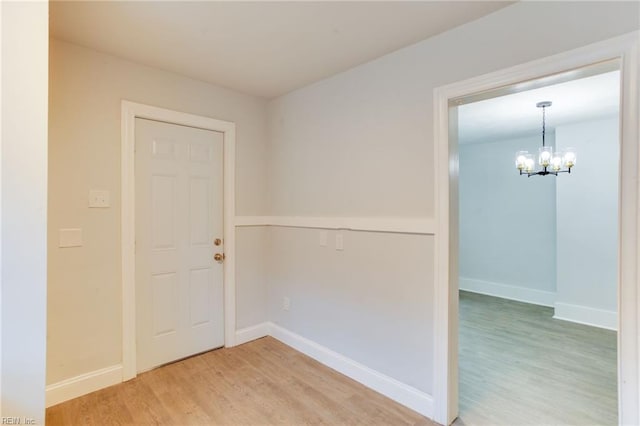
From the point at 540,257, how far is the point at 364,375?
12.5ft

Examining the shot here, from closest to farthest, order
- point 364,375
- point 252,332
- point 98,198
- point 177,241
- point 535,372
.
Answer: point 98,198, point 364,375, point 535,372, point 177,241, point 252,332

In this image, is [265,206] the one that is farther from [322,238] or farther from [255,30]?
[255,30]

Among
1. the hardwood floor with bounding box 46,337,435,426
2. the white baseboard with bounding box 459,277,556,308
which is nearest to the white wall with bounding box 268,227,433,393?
the hardwood floor with bounding box 46,337,435,426

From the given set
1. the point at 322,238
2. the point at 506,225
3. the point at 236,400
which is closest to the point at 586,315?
the point at 506,225

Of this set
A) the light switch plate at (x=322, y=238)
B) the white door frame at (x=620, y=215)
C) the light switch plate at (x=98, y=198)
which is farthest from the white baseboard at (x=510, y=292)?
the light switch plate at (x=98, y=198)

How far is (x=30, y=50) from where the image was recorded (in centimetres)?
123

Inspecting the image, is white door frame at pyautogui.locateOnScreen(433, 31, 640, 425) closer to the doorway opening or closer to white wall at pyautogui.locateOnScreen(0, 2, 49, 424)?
the doorway opening

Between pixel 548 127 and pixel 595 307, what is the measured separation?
240cm

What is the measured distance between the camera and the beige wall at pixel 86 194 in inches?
84.2

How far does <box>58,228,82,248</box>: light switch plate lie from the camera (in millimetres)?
2156

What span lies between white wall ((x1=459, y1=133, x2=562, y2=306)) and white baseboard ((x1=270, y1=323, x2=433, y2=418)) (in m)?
3.66

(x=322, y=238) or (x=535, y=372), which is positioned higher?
(x=322, y=238)

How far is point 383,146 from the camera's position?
7.64ft

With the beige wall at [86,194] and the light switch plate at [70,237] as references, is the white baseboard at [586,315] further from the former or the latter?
the light switch plate at [70,237]
